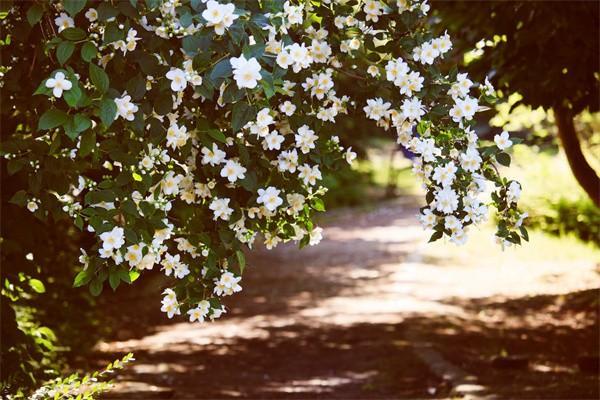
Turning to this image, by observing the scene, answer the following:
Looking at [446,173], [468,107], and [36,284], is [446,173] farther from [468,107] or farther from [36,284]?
[36,284]

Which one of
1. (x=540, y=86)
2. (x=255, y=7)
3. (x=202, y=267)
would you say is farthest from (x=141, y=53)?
(x=540, y=86)

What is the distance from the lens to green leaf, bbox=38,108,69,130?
3.16 m

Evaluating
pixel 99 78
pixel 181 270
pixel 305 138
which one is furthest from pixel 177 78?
pixel 181 270

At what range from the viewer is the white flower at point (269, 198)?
3.81 metres

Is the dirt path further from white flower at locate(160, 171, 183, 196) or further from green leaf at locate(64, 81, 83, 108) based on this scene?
green leaf at locate(64, 81, 83, 108)

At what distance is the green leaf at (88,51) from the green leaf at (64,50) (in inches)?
1.7

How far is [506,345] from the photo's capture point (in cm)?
903

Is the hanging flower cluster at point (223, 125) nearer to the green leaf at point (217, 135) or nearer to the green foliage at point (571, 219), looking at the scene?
the green leaf at point (217, 135)

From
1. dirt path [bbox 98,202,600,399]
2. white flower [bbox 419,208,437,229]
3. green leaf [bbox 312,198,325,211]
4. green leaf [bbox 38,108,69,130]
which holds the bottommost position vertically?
dirt path [bbox 98,202,600,399]

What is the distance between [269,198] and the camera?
3822 millimetres

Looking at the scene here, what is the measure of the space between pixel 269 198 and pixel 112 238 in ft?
2.26

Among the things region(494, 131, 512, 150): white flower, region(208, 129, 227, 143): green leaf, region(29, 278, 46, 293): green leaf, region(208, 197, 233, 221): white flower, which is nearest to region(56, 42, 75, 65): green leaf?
region(208, 129, 227, 143): green leaf

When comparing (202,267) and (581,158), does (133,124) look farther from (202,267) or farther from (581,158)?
(581,158)

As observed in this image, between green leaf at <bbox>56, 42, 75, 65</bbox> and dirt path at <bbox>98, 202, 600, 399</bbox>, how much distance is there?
14.7 ft
